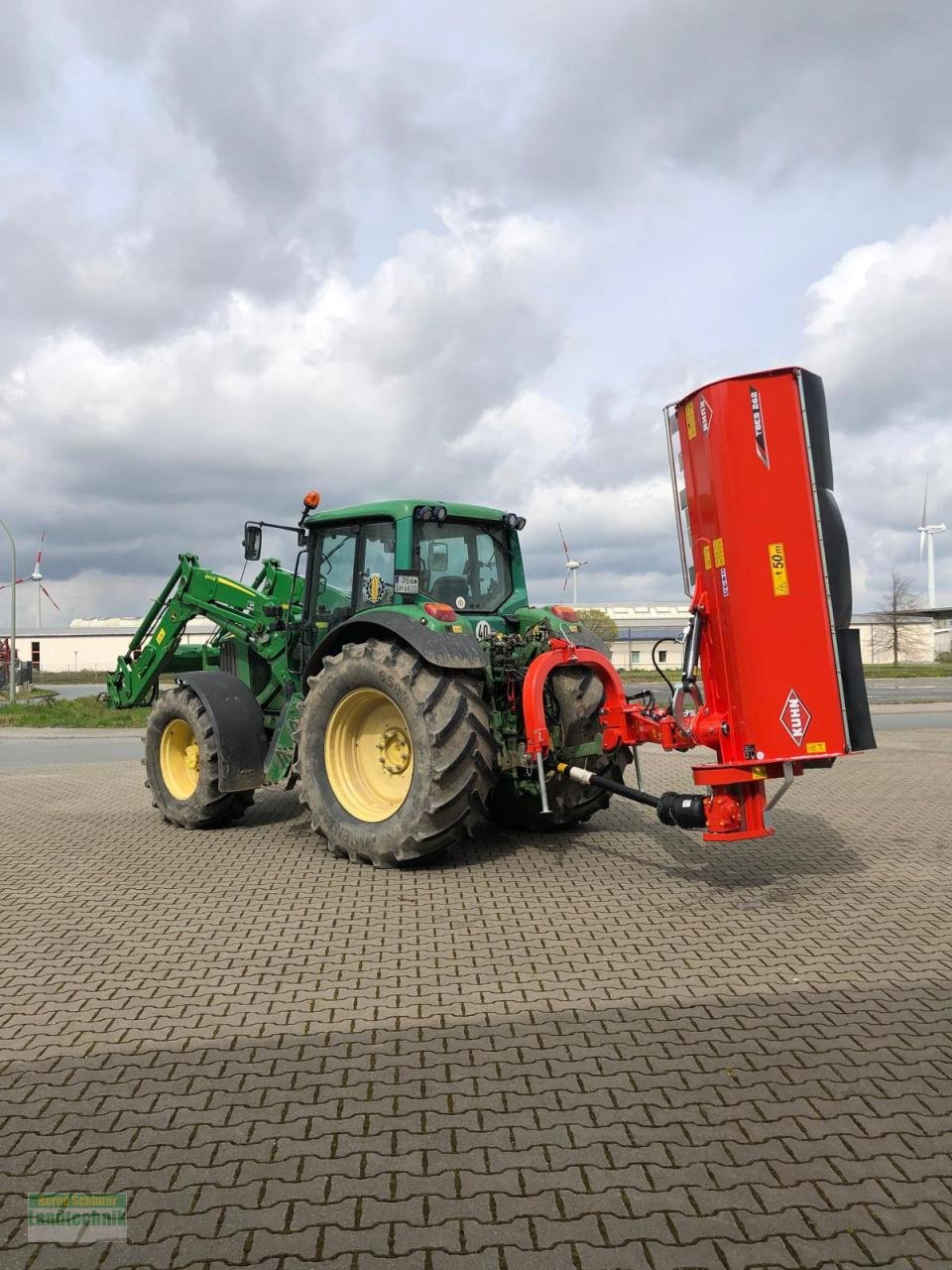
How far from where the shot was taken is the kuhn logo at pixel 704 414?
559 centimetres

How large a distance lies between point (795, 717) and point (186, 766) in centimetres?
545

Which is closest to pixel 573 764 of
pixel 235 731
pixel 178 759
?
pixel 235 731

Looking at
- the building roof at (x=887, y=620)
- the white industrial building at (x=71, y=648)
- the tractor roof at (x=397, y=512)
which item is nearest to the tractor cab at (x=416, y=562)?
the tractor roof at (x=397, y=512)

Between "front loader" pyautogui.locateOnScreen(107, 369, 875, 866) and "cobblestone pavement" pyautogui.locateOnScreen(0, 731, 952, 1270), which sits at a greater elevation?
"front loader" pyautogui.locateOnScreen(107, 369, 875, 866)

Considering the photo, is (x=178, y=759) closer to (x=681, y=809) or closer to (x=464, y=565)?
(x=464, y=565)

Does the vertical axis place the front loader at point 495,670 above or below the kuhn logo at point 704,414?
below

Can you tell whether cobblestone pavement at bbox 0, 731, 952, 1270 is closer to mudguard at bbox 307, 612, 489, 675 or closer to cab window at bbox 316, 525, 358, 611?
mudguard at bbox 307, 612, 489, 675

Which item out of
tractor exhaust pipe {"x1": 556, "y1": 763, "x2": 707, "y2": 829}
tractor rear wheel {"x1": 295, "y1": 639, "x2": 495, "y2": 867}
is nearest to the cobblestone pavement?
tractor rear wheel {"x1": 295, "y1": 639, "x2": 495, "y2": 867}

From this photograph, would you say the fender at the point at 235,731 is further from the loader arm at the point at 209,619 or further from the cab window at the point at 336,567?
the cab window at the point at 336,567

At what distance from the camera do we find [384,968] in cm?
457

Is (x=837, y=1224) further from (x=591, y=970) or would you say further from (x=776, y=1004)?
(x=591, y=970)

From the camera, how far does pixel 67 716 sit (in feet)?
76.3

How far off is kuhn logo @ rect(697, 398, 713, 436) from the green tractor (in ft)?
6.11

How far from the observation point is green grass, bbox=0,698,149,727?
73.2 ft
